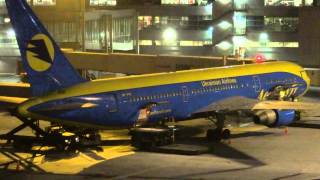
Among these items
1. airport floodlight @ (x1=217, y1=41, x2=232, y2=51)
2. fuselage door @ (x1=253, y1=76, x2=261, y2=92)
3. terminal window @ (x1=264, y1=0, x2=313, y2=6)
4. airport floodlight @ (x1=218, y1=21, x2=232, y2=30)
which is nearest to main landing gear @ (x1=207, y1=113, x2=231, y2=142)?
fuselage door @ (x1=253, y1=76, x2=261, y2=92)

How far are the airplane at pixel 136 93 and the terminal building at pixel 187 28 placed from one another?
137 feet

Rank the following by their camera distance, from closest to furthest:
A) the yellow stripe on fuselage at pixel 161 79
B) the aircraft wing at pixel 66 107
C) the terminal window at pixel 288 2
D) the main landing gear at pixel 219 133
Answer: the aircraft wing at pixel 66 107 < the yellow stripe on fuselage at pixel 161 79 < the main landing gear at pixel 219 133 < the terminal window at pixel 288 2

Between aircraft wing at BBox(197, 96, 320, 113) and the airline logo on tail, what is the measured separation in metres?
10.7

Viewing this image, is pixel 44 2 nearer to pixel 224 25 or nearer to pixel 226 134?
pixel 224 25

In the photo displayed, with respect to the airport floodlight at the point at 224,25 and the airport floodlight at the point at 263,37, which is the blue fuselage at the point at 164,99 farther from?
the airport floodlight at the point at 224,25

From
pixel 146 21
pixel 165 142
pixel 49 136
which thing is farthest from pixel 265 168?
pixel 146 21

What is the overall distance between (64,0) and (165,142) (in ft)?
166

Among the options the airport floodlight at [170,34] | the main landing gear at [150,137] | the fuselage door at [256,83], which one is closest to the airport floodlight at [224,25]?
the airport floodlight at [170,34]

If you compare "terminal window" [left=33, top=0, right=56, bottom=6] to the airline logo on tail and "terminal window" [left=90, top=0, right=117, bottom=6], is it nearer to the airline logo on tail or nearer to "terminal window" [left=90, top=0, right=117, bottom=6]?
"terminal window" [left=90, top=0, right=117, bottom=6]

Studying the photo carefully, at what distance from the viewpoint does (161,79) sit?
36812 millimetres

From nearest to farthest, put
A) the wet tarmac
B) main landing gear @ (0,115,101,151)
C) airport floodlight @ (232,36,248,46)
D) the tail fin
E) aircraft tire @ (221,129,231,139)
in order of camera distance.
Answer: the wet tarmac
the tail fin
main landing gear @ (0,115,101,151)
aircraft tire @ (221,129,231,139)
airport floodlight @ (232,36,248,46)

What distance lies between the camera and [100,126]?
33.6 meters

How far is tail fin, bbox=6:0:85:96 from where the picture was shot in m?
31.2

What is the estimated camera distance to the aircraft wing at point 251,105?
34844 mm
